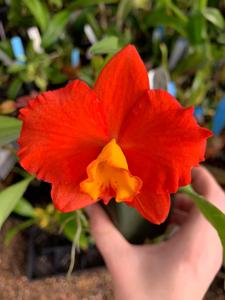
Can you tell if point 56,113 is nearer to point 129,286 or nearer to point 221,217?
point 221,217

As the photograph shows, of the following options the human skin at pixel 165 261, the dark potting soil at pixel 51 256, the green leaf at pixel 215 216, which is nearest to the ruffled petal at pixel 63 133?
the green leaf at pixel 215 216

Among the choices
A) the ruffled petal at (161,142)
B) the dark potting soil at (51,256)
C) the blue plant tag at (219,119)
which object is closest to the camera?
the ruffled petal at (161,142)

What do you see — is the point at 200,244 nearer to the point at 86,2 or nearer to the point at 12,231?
the point at 12,231

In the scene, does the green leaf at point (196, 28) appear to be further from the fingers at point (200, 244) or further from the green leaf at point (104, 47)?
the fingers at point (200, 244)

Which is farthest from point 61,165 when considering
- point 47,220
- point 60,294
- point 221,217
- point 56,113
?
point 60,294

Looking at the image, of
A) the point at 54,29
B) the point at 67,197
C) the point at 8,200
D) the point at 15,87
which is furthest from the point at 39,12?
the point at 67,197

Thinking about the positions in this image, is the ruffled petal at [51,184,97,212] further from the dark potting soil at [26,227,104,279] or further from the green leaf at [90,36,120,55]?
the dark potting soil at [26,227,104,279]

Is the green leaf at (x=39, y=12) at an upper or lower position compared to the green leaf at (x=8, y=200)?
upper

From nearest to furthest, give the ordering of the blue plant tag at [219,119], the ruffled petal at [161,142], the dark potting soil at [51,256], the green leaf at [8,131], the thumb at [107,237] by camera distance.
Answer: the ruffled petal at [161,142], the green leaf at [8,131], the thumb at [107,237], the blue plant tag at [219,119], the dark potting soil at [51,256]
